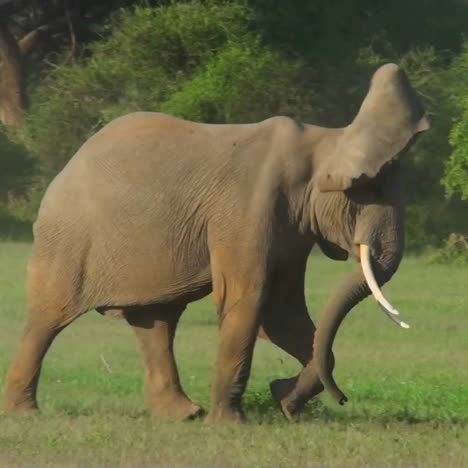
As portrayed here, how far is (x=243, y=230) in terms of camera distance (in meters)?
10.1

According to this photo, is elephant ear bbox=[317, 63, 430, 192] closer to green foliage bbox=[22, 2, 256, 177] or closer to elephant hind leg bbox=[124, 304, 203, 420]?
elephant hind leg bbox=[124, 304, 203, 420]

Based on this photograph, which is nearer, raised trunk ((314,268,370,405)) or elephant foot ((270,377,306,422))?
raised trunk ((314,268,370,405))

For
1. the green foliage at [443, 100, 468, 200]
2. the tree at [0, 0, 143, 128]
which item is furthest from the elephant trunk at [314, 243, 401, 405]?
the tree at [0, 0, 143, 128]

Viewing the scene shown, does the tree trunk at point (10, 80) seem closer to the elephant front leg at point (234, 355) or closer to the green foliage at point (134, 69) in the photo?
the green foliage at point (134, 69)

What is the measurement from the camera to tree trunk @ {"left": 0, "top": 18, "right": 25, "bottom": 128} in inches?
1538

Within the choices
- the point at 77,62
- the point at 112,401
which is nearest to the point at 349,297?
the point at 112,401

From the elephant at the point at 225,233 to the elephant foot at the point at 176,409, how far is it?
0.01m

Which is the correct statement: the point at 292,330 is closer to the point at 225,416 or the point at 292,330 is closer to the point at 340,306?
the point at 340,306

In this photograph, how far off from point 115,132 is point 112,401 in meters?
1.77

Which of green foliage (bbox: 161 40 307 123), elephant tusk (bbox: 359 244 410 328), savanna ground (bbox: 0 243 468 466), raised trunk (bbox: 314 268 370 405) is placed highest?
elephant tusk (bbox: 359 244 410 328)

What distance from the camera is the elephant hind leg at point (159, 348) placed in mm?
10797

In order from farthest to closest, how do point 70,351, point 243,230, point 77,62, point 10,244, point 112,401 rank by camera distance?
point 77,62
point 10,244
point 70,351
point 112,401
point 243,230

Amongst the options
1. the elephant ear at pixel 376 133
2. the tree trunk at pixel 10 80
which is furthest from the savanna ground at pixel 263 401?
the tree trunk at pixel 10 80

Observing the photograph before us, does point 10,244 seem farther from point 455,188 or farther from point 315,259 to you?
point 455,188
